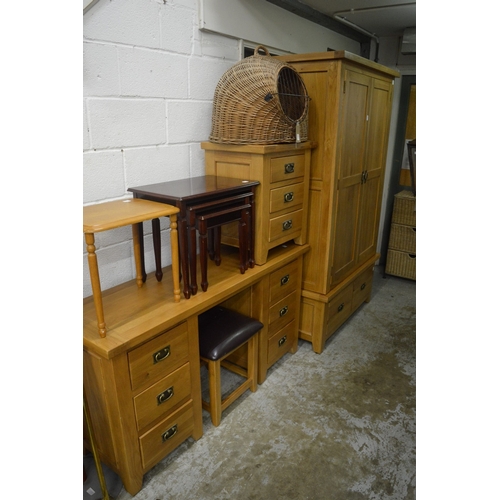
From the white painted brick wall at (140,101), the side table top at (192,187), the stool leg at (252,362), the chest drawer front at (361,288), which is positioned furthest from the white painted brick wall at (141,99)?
the chest drawer front at (361,288)

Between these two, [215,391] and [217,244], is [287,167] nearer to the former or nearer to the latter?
[217,244]

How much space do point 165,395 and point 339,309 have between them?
5.17 feet

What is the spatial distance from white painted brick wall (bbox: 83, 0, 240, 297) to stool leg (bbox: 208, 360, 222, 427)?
619mm

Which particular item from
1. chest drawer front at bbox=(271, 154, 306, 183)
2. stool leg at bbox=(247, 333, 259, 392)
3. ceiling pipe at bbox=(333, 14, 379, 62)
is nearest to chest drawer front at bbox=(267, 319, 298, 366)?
stool leg at bbox=(247, 333, 259, 392)

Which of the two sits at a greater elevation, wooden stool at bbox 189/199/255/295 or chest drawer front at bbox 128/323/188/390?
wooden stool at bbox 189/199/255/295

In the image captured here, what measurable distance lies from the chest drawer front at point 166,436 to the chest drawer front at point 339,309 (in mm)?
1246

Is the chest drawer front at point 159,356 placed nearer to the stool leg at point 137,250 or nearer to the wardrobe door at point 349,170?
the stool leg at point 137,250

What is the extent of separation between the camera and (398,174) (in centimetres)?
408

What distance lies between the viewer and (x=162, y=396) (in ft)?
5.40

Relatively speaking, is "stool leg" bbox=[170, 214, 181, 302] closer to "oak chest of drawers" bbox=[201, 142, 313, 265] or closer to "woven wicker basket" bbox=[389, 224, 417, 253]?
"oak chest of drawers" bbox=[201, 142, 313, 265]

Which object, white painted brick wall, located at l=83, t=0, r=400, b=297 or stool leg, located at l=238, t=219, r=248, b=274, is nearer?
white painted brick wall, located at l=83, t=0, r=400, b=297

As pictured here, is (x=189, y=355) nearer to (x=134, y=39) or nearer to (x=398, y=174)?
(x=134, y=39)

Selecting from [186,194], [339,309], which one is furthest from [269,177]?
[339,309]

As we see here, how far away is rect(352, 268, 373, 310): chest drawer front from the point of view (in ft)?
10.1
